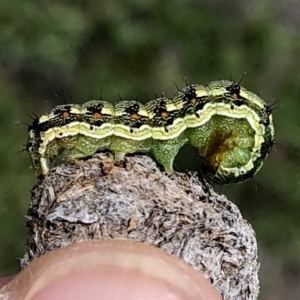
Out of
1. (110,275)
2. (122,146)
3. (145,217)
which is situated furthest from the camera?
(122,146)

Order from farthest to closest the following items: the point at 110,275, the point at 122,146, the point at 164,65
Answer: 1. the point at 164,65
2. the point at 122,146
3. the point at 110,275

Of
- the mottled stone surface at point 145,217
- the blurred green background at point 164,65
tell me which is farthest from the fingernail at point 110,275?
the blurred green background at point 164,65

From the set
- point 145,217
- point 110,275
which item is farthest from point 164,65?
point 110,275

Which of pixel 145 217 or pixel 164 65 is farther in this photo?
pixel 164 65

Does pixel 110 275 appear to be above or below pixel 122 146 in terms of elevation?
below

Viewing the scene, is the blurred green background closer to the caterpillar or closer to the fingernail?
the caterpillar

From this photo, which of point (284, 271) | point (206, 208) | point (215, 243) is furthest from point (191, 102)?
point (284, 271)

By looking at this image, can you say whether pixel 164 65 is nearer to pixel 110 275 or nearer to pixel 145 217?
pixel 145 217
